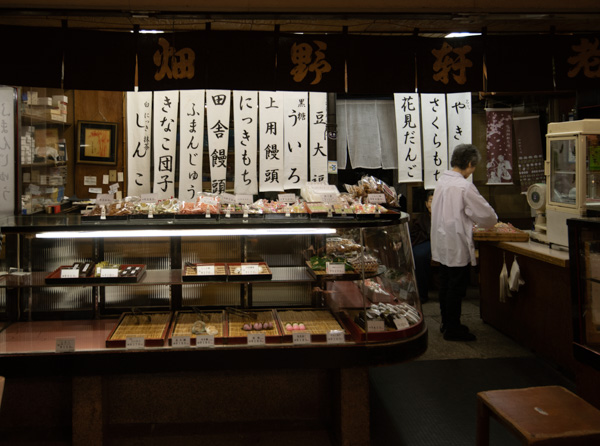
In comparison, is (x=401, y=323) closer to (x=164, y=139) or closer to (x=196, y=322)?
(x=196, y=322)

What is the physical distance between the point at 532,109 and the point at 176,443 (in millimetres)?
7491

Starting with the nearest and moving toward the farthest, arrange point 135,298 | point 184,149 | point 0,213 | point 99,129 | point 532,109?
point 135,298 < point 0,213 < point 184,149 < point 99,129 < point 532,109

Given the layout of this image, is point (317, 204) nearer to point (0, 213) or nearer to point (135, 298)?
point (135, 298)

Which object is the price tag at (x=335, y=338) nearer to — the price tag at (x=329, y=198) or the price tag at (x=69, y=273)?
the price tag at (x=329, y=198)

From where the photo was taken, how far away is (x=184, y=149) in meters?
7.06

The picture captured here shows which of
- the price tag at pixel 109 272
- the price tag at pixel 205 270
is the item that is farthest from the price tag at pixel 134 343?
the price tag at pixel 205 270

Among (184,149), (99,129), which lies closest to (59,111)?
(99,129)

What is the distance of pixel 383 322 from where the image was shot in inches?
159

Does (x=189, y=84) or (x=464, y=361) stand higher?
(x=189, y=84)

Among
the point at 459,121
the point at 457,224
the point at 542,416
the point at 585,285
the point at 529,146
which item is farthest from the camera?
the point at 529,146

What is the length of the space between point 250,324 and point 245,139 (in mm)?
3481

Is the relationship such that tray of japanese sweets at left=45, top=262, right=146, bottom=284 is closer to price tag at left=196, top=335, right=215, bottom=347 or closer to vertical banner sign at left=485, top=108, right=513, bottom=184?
price tag at left=196, top=335, right=215, bottom=347

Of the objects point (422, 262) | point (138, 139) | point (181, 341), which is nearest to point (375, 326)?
point (181, 341)

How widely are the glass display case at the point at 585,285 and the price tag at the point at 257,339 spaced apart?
82.1 inches
